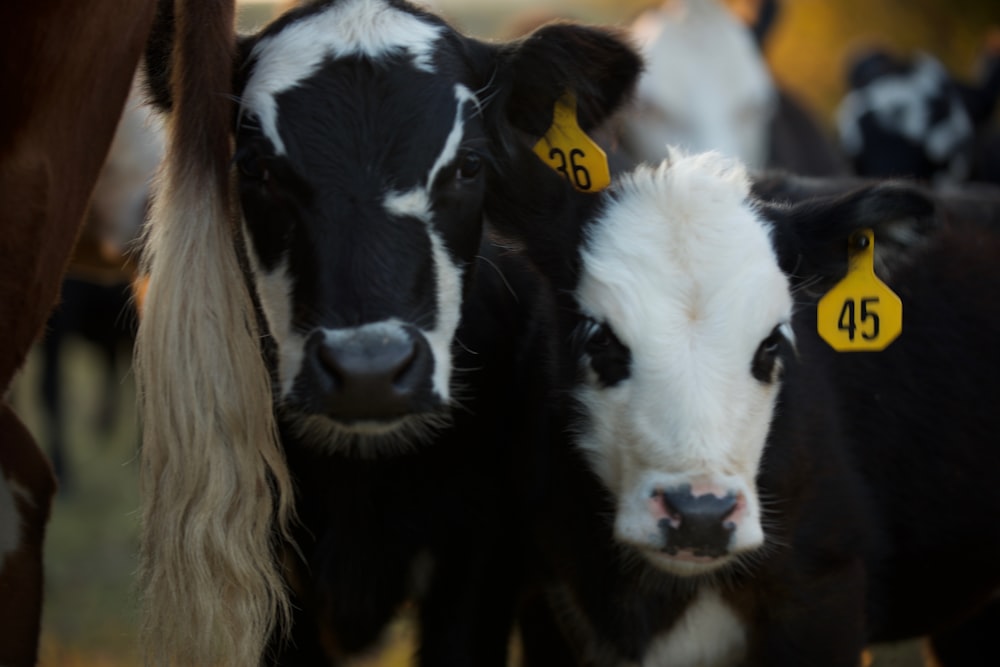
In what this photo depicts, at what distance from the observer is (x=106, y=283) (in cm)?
912

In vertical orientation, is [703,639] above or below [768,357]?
below

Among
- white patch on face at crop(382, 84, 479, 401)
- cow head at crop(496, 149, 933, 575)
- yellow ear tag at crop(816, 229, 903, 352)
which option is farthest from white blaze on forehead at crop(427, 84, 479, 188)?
yellow ear tag at crop(816, 229, 903, 352)

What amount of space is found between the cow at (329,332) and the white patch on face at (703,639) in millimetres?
464

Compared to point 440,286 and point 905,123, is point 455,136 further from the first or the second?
point 905,123

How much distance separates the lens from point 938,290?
3.77 metres

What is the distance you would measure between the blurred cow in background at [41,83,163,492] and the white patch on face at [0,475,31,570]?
103cm

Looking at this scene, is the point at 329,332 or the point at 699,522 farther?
the point at 329,332

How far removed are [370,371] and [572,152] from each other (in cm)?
94

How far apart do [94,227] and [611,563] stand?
373cm

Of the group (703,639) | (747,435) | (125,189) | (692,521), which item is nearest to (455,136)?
(747,435)

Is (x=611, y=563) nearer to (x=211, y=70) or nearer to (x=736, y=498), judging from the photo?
(x=736, y=498)

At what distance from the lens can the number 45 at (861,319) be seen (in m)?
3.22

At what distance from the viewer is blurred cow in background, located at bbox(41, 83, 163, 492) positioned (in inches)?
233

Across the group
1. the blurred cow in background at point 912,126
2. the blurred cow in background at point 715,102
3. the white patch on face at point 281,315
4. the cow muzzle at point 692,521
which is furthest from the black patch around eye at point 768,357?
the blurred cow in background at point 912,126
